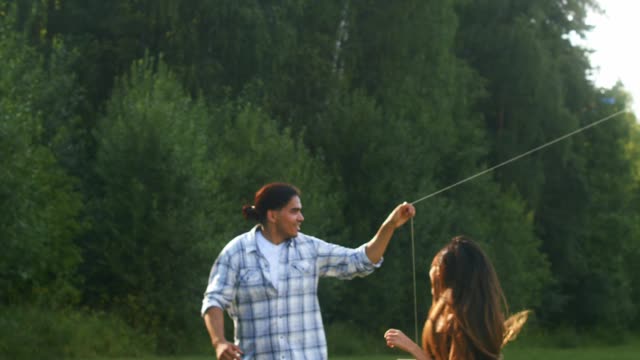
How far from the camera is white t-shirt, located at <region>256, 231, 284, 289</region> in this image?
7.61 metres

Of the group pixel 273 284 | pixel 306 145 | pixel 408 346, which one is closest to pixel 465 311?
pixel 408 346

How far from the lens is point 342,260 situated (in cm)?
780

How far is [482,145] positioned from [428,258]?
667 centimetres

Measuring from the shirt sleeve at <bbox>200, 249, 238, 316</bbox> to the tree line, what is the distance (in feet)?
65.4

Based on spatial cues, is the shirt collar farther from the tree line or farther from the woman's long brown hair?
the tree line

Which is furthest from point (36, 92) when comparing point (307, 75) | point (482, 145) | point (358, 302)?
point (482, 145)

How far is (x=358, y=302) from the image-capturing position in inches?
1587

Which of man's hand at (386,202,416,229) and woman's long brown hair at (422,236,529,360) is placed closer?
woman's long brown hair at (422,236,529,360)

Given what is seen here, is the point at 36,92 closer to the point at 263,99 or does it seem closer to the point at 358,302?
the point at 263,99

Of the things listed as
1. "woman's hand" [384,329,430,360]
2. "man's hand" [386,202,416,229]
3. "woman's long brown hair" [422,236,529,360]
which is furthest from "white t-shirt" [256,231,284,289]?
"woman's long brown hair" [422,236,529,360]

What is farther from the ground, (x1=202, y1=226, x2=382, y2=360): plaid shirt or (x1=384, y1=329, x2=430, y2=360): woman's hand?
(x1=202, y1=226, x2=382, y2=360): plaid shirt

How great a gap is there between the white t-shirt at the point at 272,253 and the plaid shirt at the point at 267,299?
0.07 ft

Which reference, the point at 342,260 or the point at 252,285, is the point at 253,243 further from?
the point at 342,260

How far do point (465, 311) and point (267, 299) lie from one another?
76.9 inches
